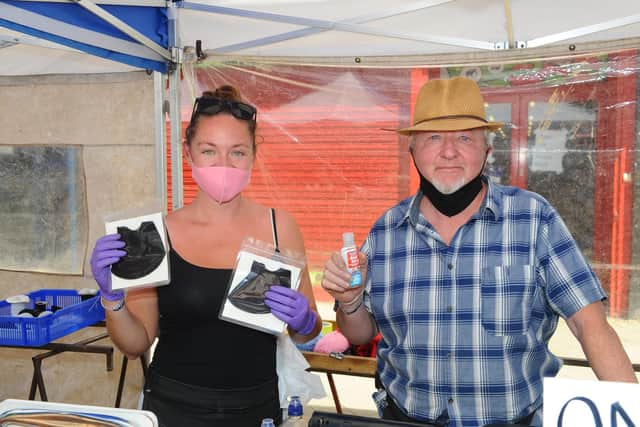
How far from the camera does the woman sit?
74.0 inches

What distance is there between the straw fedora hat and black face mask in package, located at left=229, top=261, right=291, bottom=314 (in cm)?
69

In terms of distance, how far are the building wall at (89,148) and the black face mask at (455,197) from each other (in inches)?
95.9

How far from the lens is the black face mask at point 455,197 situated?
1.93 meters

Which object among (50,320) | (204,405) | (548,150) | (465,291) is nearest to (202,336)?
(204,405)

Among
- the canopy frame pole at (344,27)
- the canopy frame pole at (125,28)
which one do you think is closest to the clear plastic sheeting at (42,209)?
the canopy frame pole at (125,28)

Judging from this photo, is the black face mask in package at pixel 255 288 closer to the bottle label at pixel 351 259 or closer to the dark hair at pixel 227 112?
the bottle label at pixel 351 259

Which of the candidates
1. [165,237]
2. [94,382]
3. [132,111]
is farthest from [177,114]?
[165,237]

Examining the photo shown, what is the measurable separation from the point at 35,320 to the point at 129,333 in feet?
5.14

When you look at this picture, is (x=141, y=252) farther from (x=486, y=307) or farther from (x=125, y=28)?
(x=125, y=28)

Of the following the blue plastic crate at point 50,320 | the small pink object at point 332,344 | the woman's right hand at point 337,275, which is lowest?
the small pink object at point 332,344

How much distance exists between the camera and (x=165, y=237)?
5.69ft

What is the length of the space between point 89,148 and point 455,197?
9.79 ft

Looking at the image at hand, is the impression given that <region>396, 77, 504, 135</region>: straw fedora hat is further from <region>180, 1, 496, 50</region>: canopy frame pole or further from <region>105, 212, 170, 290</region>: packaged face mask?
<region>180, 1, 496, 50</region>: canopy frame pole

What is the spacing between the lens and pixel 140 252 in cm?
172
